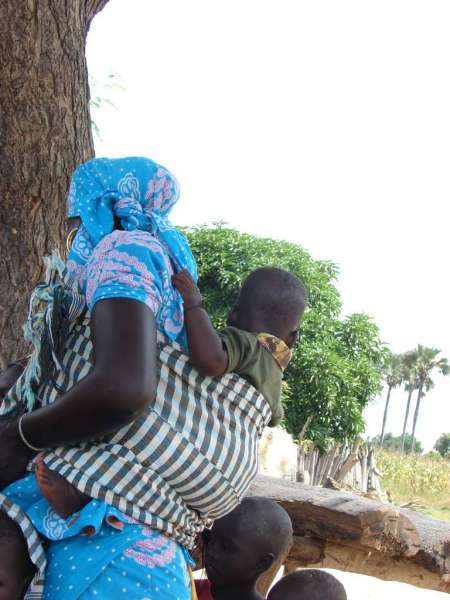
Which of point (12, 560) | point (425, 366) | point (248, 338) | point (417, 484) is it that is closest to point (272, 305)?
point (248, 338)

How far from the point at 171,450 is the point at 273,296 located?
1.98ft

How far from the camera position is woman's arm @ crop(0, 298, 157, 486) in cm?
160

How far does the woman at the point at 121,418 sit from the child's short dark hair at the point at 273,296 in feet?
0.98

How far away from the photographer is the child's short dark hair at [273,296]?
2.18m

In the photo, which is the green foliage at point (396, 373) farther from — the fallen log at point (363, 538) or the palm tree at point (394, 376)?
the fallen log at point (363, 538)

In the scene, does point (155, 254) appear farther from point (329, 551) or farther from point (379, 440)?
point (379, 440)

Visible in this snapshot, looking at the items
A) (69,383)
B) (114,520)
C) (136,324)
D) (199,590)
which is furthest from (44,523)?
(199,590)

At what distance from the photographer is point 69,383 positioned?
181 cm

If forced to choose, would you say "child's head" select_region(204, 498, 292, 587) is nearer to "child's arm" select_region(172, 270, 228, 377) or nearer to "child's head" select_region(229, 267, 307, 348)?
"child's head" select_region(229, 267, 307, 348)

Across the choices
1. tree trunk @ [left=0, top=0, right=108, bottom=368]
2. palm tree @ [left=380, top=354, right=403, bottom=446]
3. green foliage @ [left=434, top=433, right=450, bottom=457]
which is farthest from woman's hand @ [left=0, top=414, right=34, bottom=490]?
green foliage @ [left=434, top=433, right=450, bottom=457]

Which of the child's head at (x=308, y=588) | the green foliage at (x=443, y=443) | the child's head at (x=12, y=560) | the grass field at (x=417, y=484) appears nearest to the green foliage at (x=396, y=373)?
the green foliage at (x=443, y=443)

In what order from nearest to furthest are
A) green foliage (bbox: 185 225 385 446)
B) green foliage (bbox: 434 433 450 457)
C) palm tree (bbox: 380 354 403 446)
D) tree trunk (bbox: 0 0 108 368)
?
tree trunk (bbox: 0 0 108 368) → green foliage (bbox: 185 225 385 446) → palm tree (bbox: 380 354 403 446) → green foliage (bbox: 434 433 450 457)

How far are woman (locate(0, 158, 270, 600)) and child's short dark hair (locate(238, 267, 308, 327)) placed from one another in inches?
11.8

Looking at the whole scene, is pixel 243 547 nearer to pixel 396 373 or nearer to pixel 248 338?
pixel 248 338
